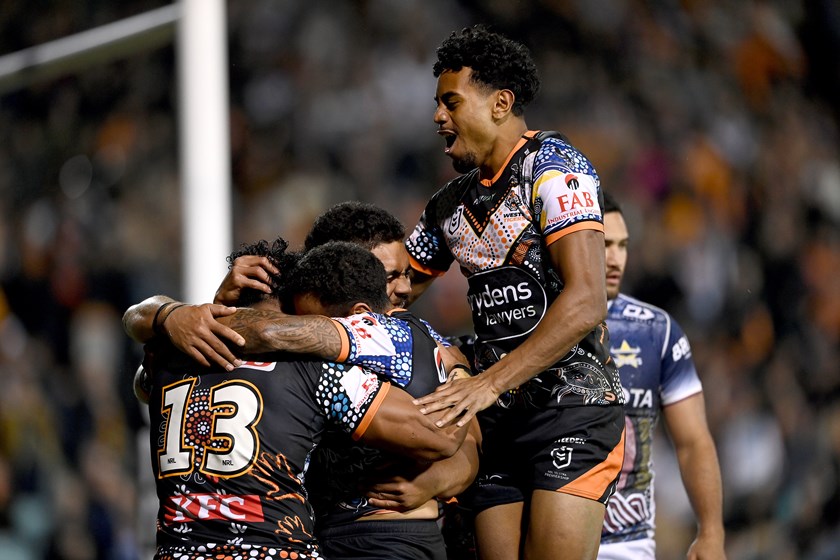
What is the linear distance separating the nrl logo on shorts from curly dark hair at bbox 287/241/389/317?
67cm

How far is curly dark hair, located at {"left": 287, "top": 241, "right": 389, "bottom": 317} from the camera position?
9.20 feet

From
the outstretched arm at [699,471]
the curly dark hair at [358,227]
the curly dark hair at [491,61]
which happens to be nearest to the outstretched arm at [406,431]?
the curly dark hair at [358,227]

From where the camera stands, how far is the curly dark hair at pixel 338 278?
2.80 meters

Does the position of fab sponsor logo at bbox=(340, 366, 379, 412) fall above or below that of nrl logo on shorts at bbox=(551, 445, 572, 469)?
above

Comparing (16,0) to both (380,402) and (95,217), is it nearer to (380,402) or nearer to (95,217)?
(95,217)

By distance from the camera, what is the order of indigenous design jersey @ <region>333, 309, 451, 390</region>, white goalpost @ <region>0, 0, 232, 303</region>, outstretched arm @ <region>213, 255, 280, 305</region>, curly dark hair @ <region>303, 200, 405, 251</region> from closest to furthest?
indigenous design jersey @ <region>333, 309, 451, 390</region> < outstretched arm @ <region>213, 255, 280, 305</region> < curly dark hair @ <region>303, 200, 405, 251</region> < white goalpost @ <region>0, 0, 232, 303</region>

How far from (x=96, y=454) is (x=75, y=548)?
64cm

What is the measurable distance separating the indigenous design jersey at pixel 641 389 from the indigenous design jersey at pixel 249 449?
5.58ft

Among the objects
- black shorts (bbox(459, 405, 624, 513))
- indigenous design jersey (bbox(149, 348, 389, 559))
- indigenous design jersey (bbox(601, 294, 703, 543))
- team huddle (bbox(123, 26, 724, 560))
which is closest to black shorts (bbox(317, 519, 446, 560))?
team huddle (bbox(123, 26, 724, 560))

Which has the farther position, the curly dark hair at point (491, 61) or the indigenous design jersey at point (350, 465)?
the curly dark hair at point (491, 61)

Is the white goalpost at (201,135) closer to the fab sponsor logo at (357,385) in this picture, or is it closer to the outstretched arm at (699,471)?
the outstretched arm at (699,471)

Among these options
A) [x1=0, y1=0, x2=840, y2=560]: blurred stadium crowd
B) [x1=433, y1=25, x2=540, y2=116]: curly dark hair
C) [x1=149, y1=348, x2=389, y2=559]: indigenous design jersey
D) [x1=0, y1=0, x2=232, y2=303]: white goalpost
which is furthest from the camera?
[x1=0, y1=0, x2=840, y2=560]: blurred stadium crowd

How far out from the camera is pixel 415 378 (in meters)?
2.81

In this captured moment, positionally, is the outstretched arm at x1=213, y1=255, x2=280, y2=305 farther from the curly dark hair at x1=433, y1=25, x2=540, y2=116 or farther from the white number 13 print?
the curly dark hair at x1=433, y1=25, x2=540, y2=116
